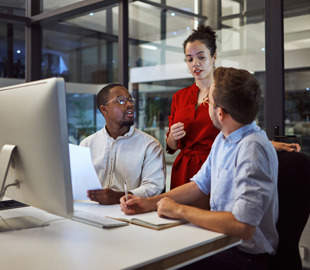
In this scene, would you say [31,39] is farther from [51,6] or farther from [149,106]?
[149,106]

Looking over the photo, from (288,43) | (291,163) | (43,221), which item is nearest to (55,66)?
(288,43)

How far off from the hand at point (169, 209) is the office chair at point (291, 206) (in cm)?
41

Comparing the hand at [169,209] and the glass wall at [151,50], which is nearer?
the hand at [169,209]

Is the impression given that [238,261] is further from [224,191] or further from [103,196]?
[103,196]

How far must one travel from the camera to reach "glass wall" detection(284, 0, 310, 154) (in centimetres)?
259

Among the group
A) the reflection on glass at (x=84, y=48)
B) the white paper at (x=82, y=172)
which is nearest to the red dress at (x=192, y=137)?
Result: the white paper at (x=82, y=172)

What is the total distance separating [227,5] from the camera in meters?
2.94

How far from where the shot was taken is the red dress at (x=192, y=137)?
238cm

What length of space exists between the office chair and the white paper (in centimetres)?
86

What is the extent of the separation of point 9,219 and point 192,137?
124cm

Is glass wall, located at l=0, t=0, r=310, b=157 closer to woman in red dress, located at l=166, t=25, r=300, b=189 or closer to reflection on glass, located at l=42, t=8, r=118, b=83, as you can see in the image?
reflection on glass, located at l=42, t=8, r=118, b=83

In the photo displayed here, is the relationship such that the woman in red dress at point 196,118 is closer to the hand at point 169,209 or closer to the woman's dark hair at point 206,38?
the woman's dark hair at point 206,38

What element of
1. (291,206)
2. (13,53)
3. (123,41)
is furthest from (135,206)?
(13,53)

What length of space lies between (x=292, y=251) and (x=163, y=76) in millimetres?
2193
